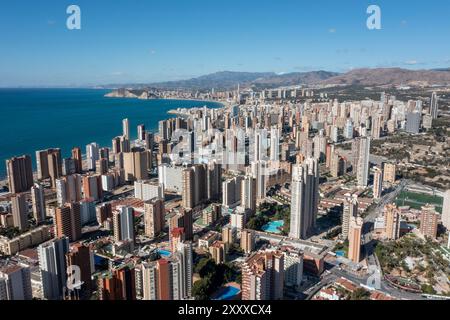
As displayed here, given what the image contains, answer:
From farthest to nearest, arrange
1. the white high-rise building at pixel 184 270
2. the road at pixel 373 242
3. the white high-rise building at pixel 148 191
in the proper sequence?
1. the white high-rise building at pixel 148 191
2. the road at pixel 373 242
3. the white high-rise building at pixel 184 270

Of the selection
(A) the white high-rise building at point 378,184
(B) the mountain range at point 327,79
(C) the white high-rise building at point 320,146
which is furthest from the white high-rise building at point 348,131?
(B) the mountain range at point 327,79

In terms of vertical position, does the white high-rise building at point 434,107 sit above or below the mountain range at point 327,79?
below

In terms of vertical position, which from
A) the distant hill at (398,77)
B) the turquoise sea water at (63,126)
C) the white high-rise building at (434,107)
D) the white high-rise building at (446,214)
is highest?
the distant hill at (398,77)

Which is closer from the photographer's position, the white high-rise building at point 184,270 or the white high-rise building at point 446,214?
the white high-rise building at point 184,270

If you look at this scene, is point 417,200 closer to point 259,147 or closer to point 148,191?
point 259,147

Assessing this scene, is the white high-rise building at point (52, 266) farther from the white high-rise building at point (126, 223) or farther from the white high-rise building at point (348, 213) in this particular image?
the white high-rise building at point (348, 213)

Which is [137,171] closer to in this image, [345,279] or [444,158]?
[345,279]

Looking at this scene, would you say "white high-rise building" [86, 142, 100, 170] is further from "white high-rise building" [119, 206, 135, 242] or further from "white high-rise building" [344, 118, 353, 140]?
"white high-rise building" [344, 118, 353, 140]
